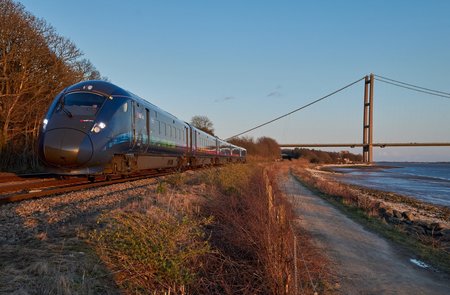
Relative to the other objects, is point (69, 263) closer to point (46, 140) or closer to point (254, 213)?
point (254, 213)

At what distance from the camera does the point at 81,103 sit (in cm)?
1147

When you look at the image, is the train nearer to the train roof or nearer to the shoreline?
the train roof

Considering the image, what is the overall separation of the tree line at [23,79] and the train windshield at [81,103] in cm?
1210

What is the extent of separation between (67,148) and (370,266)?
7.78 m

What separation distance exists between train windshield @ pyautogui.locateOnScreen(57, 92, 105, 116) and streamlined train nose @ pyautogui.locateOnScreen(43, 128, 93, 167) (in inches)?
28.0

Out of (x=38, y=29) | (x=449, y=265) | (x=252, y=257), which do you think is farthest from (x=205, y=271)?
(x=38, y=29)

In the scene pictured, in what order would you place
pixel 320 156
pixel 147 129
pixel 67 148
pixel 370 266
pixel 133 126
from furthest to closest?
1. pixel 320 156
2. pixel 147 129
3. pixel 133 126
4. pixel 67 148
5. pixel 370 266

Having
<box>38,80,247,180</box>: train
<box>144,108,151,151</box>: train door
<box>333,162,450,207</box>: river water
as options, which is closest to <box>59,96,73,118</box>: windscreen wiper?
<box>38,80,247,180</box>: train

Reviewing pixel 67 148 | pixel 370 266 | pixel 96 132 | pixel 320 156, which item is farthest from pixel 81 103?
pixel 320 156

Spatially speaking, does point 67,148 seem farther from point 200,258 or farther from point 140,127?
point 200,258

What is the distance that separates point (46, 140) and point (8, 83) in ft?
48.8

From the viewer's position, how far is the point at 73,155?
10.5m

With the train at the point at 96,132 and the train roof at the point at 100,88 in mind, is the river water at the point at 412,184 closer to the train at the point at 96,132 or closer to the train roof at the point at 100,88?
the train at the point at 96,132

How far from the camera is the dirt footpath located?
6.66 metres
